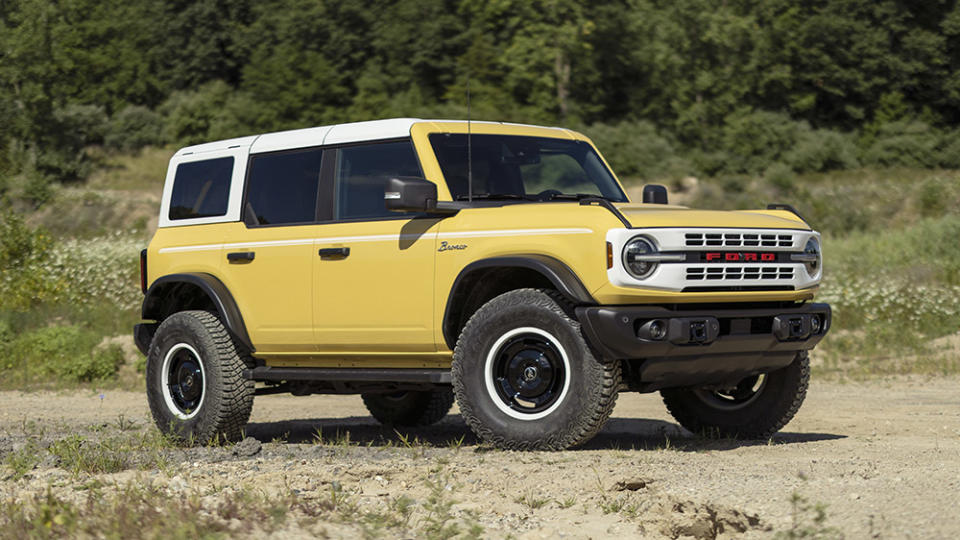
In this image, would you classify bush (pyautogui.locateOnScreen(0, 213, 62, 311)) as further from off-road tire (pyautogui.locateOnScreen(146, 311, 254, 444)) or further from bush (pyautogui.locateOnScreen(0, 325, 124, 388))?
off-road tire (pyautogui.locateOnScreen(146, 311, 254, 444))

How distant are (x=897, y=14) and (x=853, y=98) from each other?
4.25 m

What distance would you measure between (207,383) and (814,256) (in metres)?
4.40

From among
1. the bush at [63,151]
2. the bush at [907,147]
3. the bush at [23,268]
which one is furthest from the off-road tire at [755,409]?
the bush at [907,147]

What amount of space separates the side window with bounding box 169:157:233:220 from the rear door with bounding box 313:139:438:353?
116 cm

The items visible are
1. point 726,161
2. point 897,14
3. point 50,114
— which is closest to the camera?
point 50,114

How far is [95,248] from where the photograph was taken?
77.3ft

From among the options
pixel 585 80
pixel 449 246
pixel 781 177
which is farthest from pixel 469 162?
pixel 585 80

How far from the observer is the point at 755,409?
8.34 meters

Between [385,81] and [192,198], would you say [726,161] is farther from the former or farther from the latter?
[192,198]

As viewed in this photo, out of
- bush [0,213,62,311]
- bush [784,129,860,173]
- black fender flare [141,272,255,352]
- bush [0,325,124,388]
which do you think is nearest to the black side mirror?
black fender flare [141,272,255,352]

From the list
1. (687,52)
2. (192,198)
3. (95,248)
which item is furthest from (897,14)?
(192,198)

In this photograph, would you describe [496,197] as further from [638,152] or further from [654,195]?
[638,152]

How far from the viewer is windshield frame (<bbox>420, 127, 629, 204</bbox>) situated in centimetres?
781

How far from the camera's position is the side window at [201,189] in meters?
9.09
